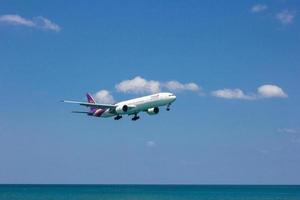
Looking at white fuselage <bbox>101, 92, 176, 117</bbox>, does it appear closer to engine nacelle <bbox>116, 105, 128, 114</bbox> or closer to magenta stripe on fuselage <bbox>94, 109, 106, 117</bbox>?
engine nacelle <bbox>116, 105, 128, 114</bbox>

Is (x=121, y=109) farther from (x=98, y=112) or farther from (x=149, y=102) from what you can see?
(x=98, y=112)

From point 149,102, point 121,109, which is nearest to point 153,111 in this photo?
point 149,102

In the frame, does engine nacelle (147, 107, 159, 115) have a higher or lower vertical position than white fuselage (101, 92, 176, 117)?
lower

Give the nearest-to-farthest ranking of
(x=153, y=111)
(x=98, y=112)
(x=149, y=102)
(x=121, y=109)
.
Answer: (x=149, y=102), (x=153, y=111), (x=121, y=109), (x=98, y=112)

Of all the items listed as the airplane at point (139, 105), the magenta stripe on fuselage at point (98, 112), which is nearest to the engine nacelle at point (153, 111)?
the airplane at point (139, 105)

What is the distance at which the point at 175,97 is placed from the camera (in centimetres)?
9925

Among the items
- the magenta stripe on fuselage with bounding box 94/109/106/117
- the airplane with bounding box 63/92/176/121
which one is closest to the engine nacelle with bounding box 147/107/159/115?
the airplane with bounding box 63/92/176/121

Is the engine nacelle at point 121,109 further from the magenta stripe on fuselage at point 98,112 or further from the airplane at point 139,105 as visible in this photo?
the magenta stripe on fuselage at point 98,112

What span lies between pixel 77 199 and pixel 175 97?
103 meters

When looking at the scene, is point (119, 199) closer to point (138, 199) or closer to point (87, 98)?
point (138, 199)

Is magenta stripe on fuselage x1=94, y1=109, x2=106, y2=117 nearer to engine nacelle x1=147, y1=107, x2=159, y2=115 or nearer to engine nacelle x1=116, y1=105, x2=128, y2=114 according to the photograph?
engine nacelle x1=116, y1=105, x2=128, y2=114

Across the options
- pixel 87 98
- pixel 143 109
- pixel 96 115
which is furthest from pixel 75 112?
pixel 87 98

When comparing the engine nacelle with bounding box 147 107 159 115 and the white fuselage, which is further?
the engine nacelle with bounding box 147 107 159 115

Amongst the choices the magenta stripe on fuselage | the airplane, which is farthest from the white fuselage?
the magenta stripe on fuselage
